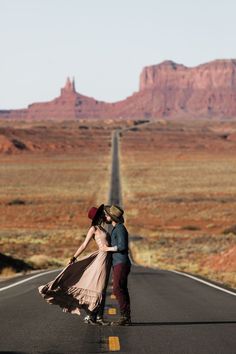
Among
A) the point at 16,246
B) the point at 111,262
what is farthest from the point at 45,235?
the point at 111,262

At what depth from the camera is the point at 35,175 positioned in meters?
119

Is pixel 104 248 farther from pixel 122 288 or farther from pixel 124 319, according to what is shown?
pixel 124 319

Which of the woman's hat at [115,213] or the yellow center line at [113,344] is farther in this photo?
the woman's hat at [115,213]

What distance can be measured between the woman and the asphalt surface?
0.32 meters

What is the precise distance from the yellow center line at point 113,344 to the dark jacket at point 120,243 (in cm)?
161

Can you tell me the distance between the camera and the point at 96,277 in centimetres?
1223

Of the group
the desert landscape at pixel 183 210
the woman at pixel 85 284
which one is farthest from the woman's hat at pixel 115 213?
the desert landscape at pixel 183 210

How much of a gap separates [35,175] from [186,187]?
2717 centimetres

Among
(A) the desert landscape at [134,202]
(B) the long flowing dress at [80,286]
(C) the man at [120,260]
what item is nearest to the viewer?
(B) the long flowing dress at [80,286]

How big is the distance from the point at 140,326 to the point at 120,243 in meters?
1.20

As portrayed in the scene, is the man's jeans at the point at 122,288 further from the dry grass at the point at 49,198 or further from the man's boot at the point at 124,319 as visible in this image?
the dry grass at the point at 49,198

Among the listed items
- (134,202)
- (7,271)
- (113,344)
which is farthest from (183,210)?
(113,344)

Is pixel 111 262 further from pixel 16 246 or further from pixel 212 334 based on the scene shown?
pixel 16 246

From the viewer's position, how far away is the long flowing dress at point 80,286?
39.8ft
